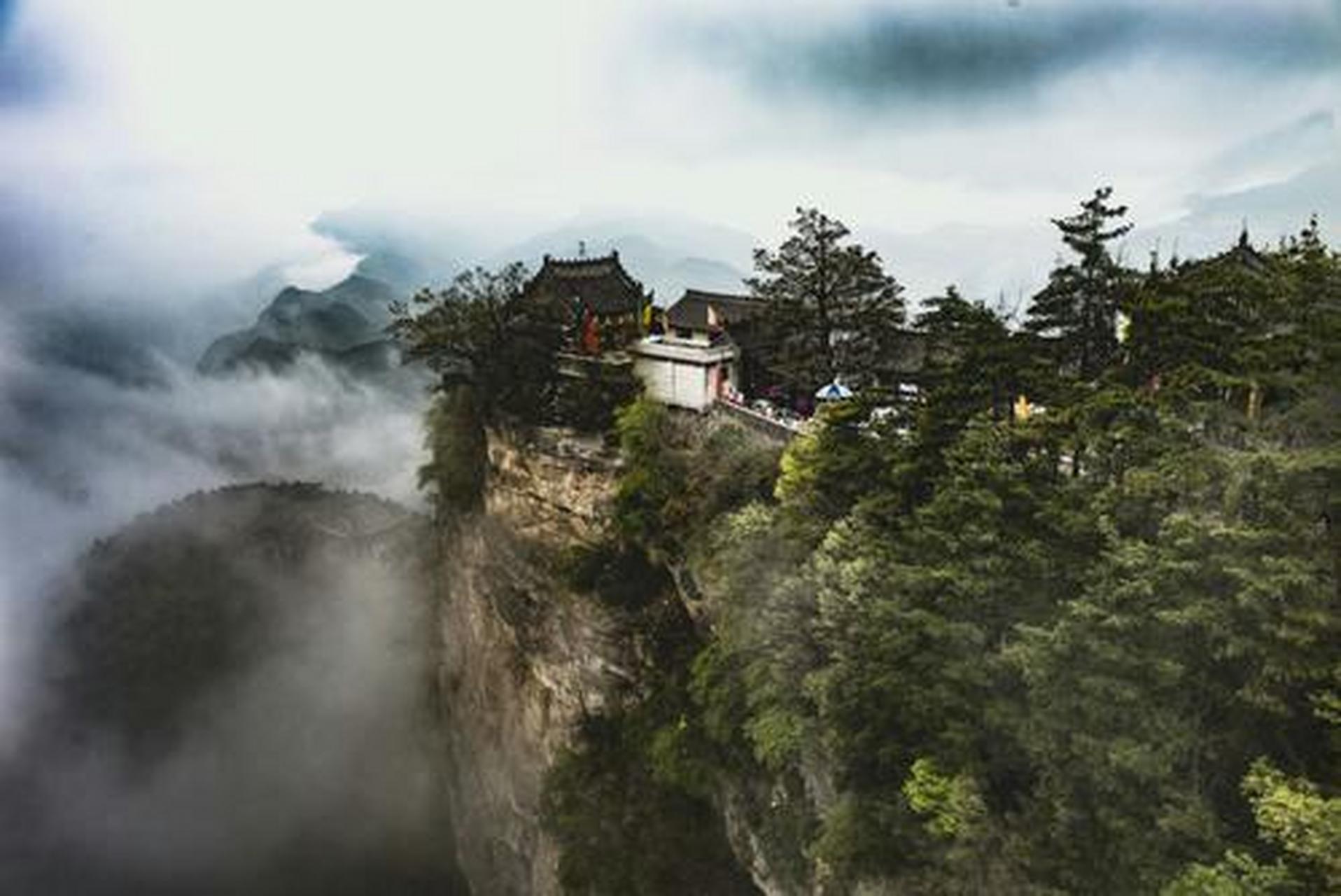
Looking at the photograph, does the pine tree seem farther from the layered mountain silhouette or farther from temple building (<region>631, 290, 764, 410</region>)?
the layered mountain silhouette

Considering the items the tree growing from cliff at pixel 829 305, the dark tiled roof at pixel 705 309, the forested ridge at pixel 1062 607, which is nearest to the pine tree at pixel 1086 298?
the forested ridge at pixel 1062 607

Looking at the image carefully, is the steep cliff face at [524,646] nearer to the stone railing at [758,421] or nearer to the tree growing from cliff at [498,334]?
the tree growing from cliff at [498,334]

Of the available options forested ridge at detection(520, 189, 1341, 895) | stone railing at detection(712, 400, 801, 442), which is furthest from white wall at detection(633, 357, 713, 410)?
forested ridge at detection(520, 189, 1341, 895)

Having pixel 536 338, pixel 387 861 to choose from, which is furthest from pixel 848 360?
pixel 387 861

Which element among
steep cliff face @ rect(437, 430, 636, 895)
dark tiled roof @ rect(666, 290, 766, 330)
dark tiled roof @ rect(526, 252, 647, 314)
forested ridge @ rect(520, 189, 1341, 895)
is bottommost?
steep cliff face @ rect(437, 430, 636, 895)

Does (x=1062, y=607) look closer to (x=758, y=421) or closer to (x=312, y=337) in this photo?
(x=758, y=421)

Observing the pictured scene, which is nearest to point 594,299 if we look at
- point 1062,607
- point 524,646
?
point 524,646

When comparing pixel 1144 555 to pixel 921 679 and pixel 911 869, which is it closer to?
pixel 921 679

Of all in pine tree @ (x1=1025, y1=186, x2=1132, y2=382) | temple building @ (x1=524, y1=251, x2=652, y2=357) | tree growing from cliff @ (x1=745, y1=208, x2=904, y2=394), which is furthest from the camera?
temple building @ (x1=524, y1=251, x2=652, y2=357)
